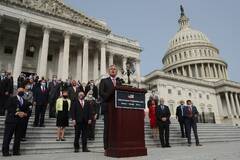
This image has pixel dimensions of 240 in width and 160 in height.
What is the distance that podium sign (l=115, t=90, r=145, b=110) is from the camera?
5.73 m

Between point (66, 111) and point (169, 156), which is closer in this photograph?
point (169, 156)

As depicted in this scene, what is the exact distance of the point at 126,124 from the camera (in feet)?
18.8

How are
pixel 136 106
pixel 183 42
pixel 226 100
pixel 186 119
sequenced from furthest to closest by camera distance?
pixel 183 42
pixel 226 100
pixel 186 119
pixel 136 106

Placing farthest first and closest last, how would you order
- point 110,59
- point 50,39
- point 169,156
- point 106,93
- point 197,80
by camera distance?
point 197,80 → point 110,59 → point 50,39 → point 106,93 → point 169,156

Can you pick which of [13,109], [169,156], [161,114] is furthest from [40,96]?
[169,156]

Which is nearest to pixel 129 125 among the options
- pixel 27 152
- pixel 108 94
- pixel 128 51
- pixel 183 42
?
pixel 108 94

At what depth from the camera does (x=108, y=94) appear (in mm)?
6066

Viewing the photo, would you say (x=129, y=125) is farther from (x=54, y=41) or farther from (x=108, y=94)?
(x=54, y=41)

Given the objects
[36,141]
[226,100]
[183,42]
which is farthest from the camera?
[183,42]

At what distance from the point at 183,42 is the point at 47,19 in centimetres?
7169

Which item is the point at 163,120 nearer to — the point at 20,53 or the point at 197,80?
the point at 20,53

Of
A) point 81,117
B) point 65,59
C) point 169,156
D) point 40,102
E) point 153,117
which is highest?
point 65,59

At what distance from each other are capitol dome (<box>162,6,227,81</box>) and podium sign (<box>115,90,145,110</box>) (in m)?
71.9

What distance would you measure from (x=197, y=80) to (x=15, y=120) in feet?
178
